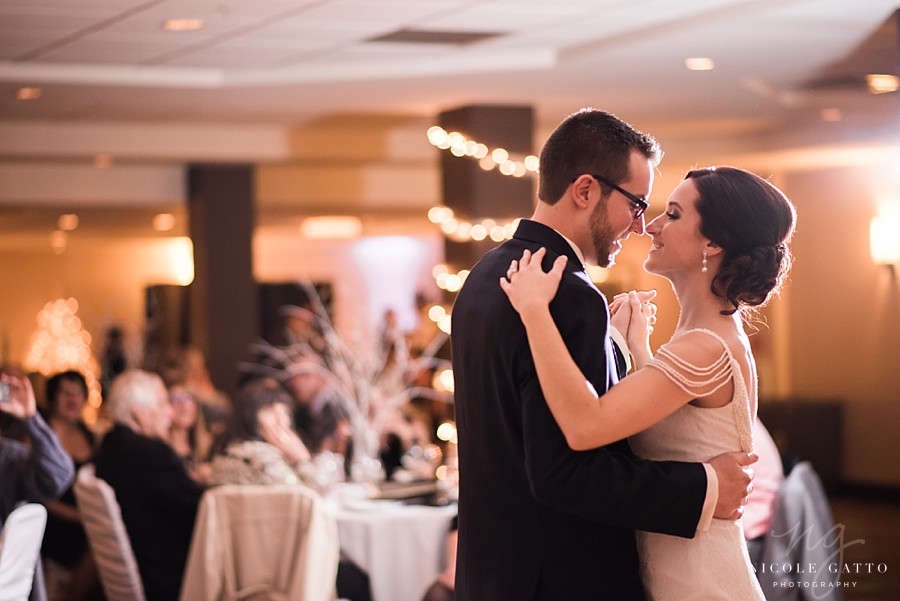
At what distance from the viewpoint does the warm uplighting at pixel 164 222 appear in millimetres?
12953

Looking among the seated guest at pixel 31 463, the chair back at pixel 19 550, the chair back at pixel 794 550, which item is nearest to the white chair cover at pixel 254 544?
the seated guest at pixel 31 463

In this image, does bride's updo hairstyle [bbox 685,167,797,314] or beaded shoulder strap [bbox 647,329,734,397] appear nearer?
beaded shoulder strap [bbox 647,329,734,397]

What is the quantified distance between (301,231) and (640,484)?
1355 centimetres

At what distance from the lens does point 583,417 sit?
2.00 metres

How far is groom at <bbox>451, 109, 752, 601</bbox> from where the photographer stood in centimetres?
203

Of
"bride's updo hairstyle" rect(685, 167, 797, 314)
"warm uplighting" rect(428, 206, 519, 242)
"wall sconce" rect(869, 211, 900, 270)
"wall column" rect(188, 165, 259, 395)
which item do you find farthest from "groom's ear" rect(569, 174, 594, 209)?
"wall column" rect(188, 165, 259, 395)

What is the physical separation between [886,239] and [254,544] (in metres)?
6.87

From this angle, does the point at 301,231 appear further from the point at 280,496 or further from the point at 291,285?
the point at 280,496

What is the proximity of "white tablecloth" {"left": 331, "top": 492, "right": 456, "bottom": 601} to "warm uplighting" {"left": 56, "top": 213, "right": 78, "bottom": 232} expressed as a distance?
8531 millimetres

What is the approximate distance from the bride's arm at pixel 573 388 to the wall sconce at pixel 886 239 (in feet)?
27.0

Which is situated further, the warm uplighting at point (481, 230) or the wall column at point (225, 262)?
the wall column at point (225, 262)

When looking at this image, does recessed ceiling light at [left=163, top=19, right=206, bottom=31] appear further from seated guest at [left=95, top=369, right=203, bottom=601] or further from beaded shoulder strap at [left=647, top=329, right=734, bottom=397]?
beaded shoulder strap at [left=647, top=329, right=734, bottom=397]

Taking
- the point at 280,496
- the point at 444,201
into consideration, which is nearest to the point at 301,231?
the point at 444,201

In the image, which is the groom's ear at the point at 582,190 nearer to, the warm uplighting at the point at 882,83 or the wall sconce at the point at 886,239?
the warm uplighting at the point at 882,83
